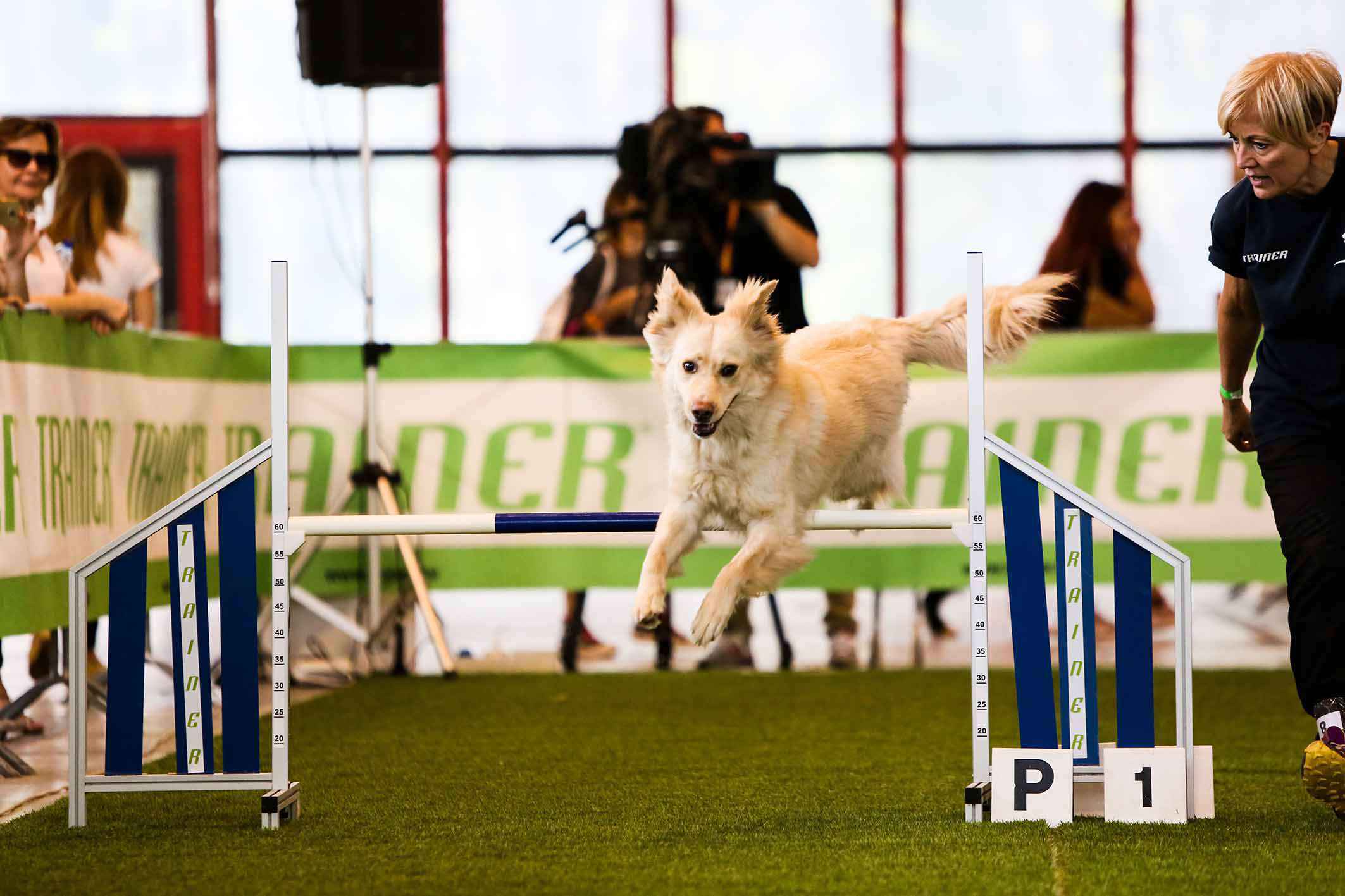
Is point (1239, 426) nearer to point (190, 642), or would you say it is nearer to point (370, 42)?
point (190, 642)

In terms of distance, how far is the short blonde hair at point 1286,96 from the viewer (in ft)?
9.74

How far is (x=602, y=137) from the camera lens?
A: 9.55m

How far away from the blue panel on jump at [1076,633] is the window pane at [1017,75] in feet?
20.6

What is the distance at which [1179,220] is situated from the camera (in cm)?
939

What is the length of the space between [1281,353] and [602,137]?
6.76m

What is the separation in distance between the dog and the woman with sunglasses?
7.14 feet

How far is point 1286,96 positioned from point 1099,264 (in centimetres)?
408

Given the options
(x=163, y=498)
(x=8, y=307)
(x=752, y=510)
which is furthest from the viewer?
(x=163, y=498)

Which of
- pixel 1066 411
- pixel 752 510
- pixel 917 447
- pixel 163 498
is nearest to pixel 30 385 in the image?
pixel 163 498

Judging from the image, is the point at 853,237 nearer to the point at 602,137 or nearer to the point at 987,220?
the point at 987,220

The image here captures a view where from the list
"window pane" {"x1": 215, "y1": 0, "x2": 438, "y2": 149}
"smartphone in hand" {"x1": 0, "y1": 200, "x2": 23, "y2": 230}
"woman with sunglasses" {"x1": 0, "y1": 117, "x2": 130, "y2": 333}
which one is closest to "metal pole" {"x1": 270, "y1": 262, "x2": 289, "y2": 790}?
"woman with sunglasses" {"x1": 0, "y1": 117, "x2": 130, "y2": 333}

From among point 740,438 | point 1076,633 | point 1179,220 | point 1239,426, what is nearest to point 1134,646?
point 1076,633

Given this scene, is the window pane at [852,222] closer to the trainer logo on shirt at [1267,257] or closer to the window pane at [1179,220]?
the window pane at [1179,220]

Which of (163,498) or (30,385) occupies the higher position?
(30,385)
